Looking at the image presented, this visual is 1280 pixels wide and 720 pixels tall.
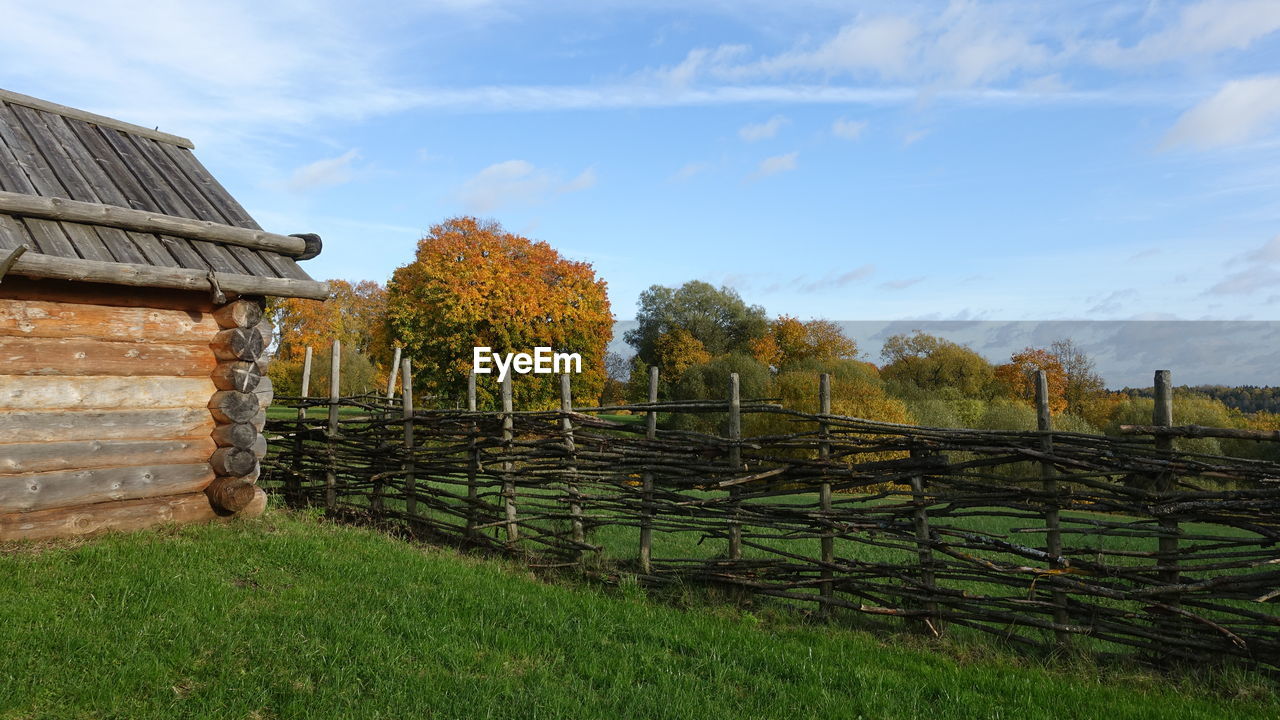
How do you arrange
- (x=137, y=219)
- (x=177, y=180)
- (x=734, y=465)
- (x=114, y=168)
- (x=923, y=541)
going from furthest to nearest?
(x=177, y=180) → (x=114, y=168) → (x=137, y=219) → (x=734, y=465) → (x=923, y=541)

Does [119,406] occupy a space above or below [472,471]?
above

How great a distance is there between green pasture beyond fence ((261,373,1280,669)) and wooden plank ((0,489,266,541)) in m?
1.97

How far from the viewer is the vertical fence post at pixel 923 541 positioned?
5.54 metres

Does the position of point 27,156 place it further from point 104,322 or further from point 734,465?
point 734,465

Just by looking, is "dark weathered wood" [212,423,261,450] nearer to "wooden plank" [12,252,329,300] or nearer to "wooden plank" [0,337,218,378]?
"wooden plank" [0,337,218,378]

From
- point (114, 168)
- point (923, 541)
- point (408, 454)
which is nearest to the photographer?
point (923, 541)

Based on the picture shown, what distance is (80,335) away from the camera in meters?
6.67

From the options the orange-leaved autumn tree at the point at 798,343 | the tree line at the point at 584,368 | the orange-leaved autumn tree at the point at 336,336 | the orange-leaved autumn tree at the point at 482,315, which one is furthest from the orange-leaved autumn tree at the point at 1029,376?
the orange-leaved autumn tree at the point at 336,336

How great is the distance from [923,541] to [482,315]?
2504 cm

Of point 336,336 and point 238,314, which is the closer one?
point 238,314

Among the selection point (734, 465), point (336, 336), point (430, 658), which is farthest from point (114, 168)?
point (336, 336)

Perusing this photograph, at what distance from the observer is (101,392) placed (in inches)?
267

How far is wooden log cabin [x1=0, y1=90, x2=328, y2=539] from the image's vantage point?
20.9 feet

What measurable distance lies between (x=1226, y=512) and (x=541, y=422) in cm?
512
